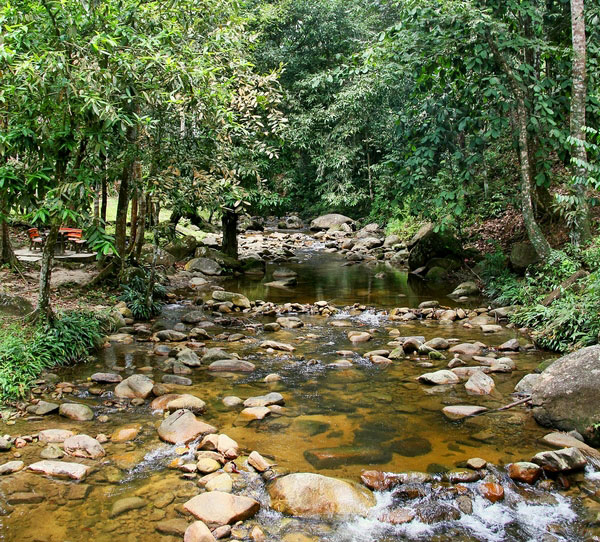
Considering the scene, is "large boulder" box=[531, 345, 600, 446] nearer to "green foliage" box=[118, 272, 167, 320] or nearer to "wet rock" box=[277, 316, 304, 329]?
"wet rock" box=[277, 316, 304, 329]

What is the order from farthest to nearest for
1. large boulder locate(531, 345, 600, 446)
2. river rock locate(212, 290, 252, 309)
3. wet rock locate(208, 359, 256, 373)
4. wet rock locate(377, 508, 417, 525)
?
river rock locate(212, 290, 252, 309), wet rock locate(208, 359, 256, 373), large boulder locate(531, 345, 600, 446), wet rock locate(377, 508, 417, 525)

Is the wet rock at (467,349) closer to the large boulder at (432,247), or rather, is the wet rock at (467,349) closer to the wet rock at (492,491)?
the wet rock at (492,491)

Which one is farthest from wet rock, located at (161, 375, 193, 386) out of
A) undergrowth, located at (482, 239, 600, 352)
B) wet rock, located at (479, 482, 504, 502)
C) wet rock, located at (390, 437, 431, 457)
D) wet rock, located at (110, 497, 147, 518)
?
undergrowth, located at (482, 239, 600, 352)

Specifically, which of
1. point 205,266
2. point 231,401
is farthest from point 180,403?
point 205,266

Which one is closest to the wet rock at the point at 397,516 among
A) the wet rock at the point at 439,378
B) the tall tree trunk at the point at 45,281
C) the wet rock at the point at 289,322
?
the wet rock at the point at 439,378

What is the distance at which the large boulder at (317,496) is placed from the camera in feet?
12.9

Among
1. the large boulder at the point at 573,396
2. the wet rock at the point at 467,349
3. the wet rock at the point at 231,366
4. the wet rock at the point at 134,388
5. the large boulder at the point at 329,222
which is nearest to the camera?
the large boulder at the point at 573,396

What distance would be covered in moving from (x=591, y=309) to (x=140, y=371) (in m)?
6.27

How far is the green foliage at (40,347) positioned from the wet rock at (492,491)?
15.8 ft

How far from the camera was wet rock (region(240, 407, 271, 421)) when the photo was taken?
18.3ft

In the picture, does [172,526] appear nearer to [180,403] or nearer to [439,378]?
[180,403]

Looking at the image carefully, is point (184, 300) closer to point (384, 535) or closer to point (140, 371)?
point (140, 371)

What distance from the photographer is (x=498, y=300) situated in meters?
10.6

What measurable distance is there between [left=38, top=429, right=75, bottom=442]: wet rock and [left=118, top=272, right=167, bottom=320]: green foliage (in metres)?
4.71
